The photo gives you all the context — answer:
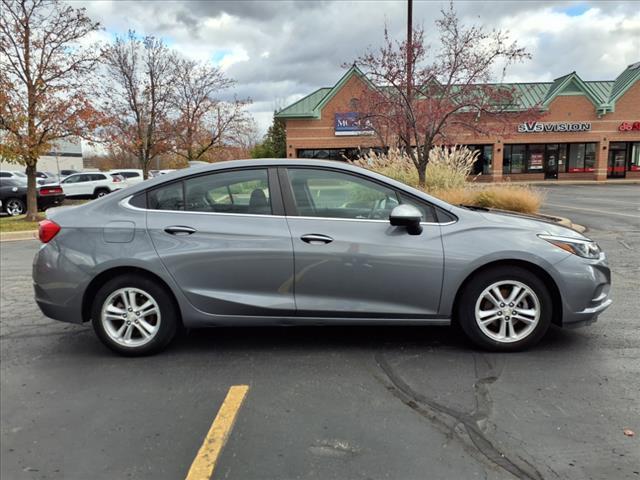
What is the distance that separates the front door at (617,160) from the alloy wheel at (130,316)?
4248cm

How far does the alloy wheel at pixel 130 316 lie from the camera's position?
3.96m

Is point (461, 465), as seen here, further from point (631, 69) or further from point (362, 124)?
point (631, 69)

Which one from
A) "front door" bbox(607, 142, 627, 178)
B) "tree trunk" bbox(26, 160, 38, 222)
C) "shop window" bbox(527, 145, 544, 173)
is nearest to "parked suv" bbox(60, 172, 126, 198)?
"tree trunk" bbox(26, 160, 38, 222)

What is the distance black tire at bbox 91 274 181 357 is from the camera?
3.95 meters

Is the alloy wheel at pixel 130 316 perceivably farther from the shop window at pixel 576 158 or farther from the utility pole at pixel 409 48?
the shop window at pixel 576 158

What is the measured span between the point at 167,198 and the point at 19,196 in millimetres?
16921

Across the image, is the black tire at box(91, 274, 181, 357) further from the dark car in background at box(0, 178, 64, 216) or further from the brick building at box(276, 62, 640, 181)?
the brick building at box(276, 62, 640, 181)

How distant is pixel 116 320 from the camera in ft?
13.2

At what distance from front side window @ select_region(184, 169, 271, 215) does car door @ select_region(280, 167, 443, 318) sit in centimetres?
26

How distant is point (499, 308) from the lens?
3.88 m

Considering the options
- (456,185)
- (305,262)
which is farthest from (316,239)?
(456,185)

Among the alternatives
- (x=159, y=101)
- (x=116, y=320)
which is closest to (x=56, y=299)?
(x=116, y=320)

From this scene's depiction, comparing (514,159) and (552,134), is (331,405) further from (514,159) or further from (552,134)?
(552,134)

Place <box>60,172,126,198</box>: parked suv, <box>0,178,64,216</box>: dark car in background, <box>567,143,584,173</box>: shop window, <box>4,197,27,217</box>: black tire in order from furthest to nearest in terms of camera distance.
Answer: <box>567,143,584,173</box>: shop window < <box>60,172,126,198</box>: parked suv < <box>4,197,27,217</box>: black tire < <box>0,178,64,216</box>: dark car in background
